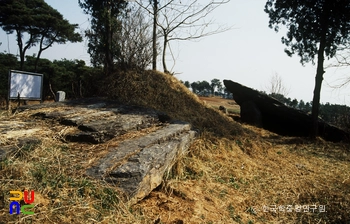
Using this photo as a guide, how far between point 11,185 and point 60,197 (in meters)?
0.37

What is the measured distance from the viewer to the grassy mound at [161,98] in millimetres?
5297

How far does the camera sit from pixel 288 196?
325cm

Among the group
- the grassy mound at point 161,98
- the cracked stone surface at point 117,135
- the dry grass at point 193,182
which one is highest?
the grassy mound at point 161,98

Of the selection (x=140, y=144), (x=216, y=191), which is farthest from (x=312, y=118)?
(x=140, y=144)

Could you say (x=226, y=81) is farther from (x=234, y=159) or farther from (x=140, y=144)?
(x=140, y=144)

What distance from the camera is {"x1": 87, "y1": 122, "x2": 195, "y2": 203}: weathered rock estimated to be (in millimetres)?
2250

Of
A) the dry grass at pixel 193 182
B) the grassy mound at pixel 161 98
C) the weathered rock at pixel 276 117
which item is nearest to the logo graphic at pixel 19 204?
the dry grass at pixel 193 182

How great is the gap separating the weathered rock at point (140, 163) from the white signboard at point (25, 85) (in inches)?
164

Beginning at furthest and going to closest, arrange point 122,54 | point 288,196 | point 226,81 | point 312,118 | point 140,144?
point 226,81 < point 312,118 < point 122,54 < point 288,196 < point 140,144

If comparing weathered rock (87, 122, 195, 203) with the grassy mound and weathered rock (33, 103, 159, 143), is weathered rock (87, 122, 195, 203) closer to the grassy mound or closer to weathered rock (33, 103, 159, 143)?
weathered rock (33, 103, 159, 143)

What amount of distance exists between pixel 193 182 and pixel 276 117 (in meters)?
7.80

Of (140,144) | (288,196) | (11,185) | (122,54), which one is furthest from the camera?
(122,54)

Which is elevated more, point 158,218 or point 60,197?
point 60,197

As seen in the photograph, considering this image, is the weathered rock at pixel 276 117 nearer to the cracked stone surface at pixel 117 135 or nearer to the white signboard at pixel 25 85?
the cracked stone surface at pixel 117 135
